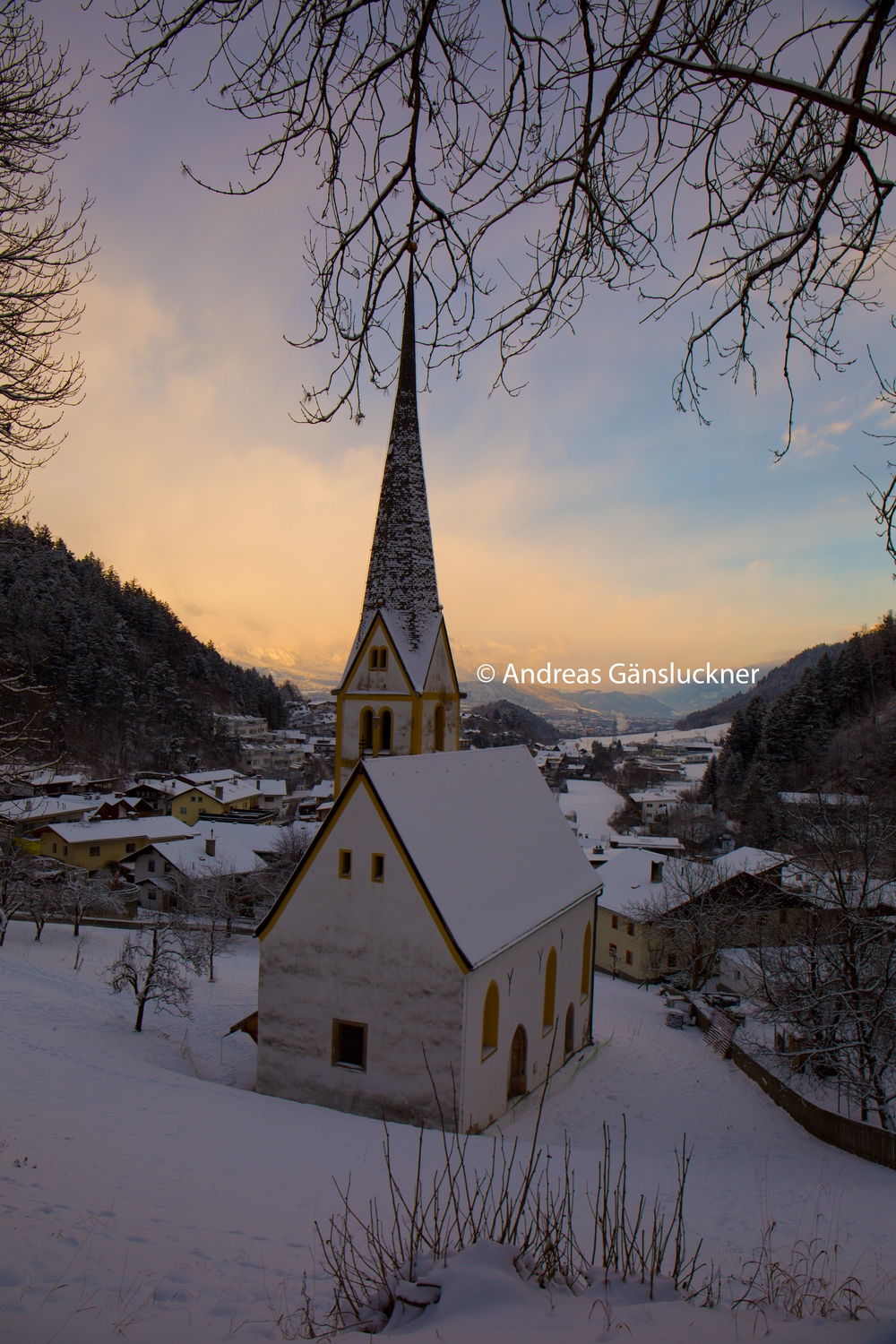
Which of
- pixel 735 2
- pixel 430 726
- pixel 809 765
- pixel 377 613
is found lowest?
pixel 809 765

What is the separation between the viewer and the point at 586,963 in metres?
20.3

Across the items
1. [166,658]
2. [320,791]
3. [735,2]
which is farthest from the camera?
[166,658]

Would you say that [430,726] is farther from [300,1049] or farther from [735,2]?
[735,2]

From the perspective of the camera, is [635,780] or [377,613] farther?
[635,780]

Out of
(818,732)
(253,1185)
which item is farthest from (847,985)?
(818,732)

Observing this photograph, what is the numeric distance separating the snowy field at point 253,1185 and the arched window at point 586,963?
1623 mm

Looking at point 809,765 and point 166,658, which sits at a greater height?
point 166,658

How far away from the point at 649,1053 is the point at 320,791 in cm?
6955

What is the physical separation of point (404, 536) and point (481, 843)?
7.89 m

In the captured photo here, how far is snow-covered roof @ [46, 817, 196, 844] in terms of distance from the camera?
5475 centimetres

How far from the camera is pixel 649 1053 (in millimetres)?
20422

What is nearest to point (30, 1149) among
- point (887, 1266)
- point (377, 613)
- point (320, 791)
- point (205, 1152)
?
point (205, 1152)

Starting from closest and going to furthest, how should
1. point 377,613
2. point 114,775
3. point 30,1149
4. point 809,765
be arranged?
point 30,1149 < point 377,613 < point 809,765 < point 114,775

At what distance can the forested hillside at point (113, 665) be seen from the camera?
9200 cm
